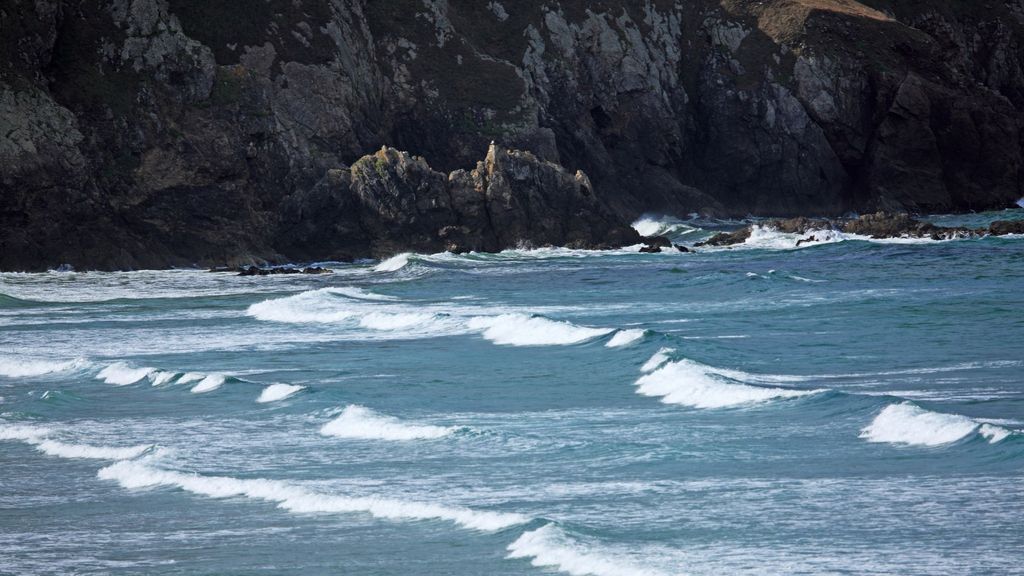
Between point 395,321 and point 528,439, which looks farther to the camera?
point 395,321

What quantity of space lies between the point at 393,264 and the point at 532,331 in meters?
24.5

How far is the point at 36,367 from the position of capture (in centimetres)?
2628

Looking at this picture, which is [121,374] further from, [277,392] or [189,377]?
[277,392]

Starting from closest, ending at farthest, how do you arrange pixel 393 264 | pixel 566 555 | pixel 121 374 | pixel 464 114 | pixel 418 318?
1. pixel 566 555
2. pixel 121 374
3. pixel 418 318
4. pixel 393 264
5. pixel 464 114

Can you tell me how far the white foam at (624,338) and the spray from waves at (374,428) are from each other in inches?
311

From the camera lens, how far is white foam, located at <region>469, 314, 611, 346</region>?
28062 millimetres

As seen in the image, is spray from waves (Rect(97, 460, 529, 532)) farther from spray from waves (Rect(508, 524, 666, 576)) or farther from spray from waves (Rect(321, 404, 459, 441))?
spray from waves (Rect(321, 404, 459, 441))

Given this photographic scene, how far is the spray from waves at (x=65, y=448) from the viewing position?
57.9ft

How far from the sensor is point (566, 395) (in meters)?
20.9

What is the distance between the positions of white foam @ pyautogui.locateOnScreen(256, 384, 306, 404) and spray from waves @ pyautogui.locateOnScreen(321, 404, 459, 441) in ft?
7.61

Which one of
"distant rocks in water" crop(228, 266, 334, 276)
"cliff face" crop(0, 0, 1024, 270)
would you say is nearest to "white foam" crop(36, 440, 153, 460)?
"distant rocks in water" crop(228, 266, 334, 276)

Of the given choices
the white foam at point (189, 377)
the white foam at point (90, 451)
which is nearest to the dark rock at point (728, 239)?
the white foam at point (189, 377)

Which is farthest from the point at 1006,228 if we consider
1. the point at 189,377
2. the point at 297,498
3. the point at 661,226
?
the point at 297,498

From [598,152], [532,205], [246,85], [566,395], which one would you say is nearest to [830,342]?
[566,395]
